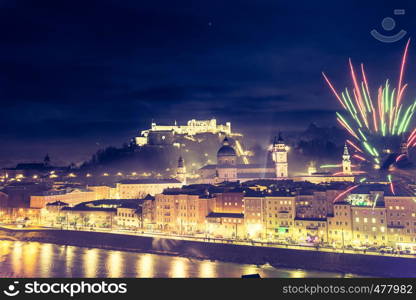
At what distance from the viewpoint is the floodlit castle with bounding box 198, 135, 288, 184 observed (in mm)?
37688

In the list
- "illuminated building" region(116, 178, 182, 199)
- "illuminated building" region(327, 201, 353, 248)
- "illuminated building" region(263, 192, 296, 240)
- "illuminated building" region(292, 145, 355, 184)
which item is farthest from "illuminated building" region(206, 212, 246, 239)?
"illuminated building" region(116, 178, 182, 199)

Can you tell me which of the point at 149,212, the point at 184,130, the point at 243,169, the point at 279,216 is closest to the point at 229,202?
the point at 279,216

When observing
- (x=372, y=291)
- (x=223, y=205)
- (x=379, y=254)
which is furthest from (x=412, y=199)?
(x=372, y=291)

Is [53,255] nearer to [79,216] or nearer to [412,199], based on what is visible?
[79,216]

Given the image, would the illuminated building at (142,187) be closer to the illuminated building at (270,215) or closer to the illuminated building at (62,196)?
the illuminated building at (62,196)

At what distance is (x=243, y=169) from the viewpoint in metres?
40.5

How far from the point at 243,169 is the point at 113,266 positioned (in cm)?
2202

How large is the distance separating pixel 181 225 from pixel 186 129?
31354 mm

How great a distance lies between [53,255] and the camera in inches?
919

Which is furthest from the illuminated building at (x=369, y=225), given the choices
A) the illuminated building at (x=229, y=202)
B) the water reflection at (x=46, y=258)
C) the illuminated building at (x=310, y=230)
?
the water reflection at (x=46, y=258)

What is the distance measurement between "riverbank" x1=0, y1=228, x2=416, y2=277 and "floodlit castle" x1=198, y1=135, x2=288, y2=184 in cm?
1355

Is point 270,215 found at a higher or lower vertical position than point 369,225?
higher

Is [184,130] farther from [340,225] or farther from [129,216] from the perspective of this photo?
[340,225]

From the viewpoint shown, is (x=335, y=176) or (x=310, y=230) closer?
(x=310, y=230)
